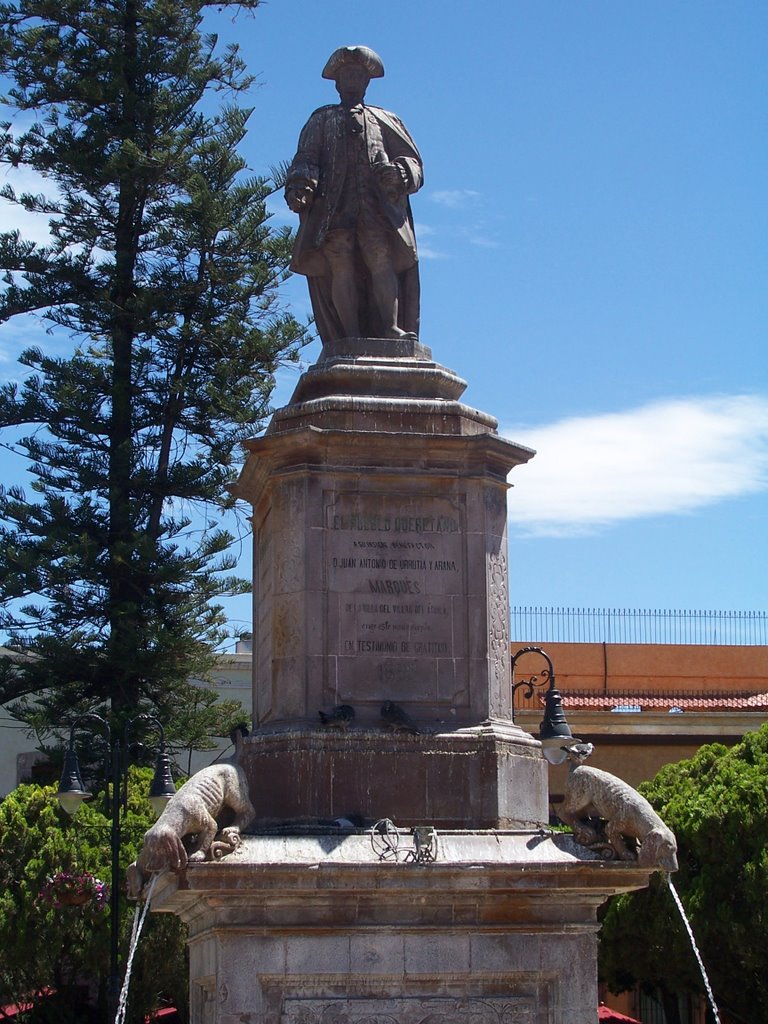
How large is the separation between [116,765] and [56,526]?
11.0 meters

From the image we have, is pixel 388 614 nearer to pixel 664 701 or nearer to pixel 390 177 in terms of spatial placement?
pixel 390 177

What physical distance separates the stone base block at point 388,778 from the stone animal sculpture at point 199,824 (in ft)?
1.09

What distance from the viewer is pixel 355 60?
50.8 feet

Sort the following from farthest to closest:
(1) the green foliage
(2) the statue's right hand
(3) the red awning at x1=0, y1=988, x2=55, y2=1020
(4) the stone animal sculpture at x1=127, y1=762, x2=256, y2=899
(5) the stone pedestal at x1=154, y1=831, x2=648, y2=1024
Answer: (3) the red awning at x1=0, y1=988, x2=55, y2=1020, (1) the green foliage, (2) the statue's right hand, (5) the stone pedestal at x1=154, y1=831, x2=648, y2=1024, (4) the stone animal sculpture at x1=127, y1=762, x2=256, y2=899

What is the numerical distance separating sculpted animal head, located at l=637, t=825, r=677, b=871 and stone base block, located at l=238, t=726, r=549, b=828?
1.18m

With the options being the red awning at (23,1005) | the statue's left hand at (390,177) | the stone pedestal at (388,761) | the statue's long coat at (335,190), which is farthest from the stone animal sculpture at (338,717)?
the red awning at (23,1005)

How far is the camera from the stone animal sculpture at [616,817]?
12.3 meters

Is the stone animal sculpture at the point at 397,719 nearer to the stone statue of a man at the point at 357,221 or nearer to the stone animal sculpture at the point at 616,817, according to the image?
the stone animal sculpture at the point at 616,817

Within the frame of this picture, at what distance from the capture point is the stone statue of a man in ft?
49.5

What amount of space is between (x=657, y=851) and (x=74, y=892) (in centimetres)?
1583

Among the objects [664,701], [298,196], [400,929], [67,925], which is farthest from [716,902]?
[664,701]

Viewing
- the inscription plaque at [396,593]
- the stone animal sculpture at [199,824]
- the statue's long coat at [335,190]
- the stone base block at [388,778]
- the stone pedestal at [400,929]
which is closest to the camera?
the stone animal sculpture at [199,824]

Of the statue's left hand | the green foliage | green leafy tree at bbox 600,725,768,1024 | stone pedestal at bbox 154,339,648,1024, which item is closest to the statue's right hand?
the statue's left hand

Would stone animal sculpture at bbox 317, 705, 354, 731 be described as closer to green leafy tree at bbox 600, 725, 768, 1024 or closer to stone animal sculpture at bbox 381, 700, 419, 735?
stone animal sculpture at bbox 381, 700, 419, 735
